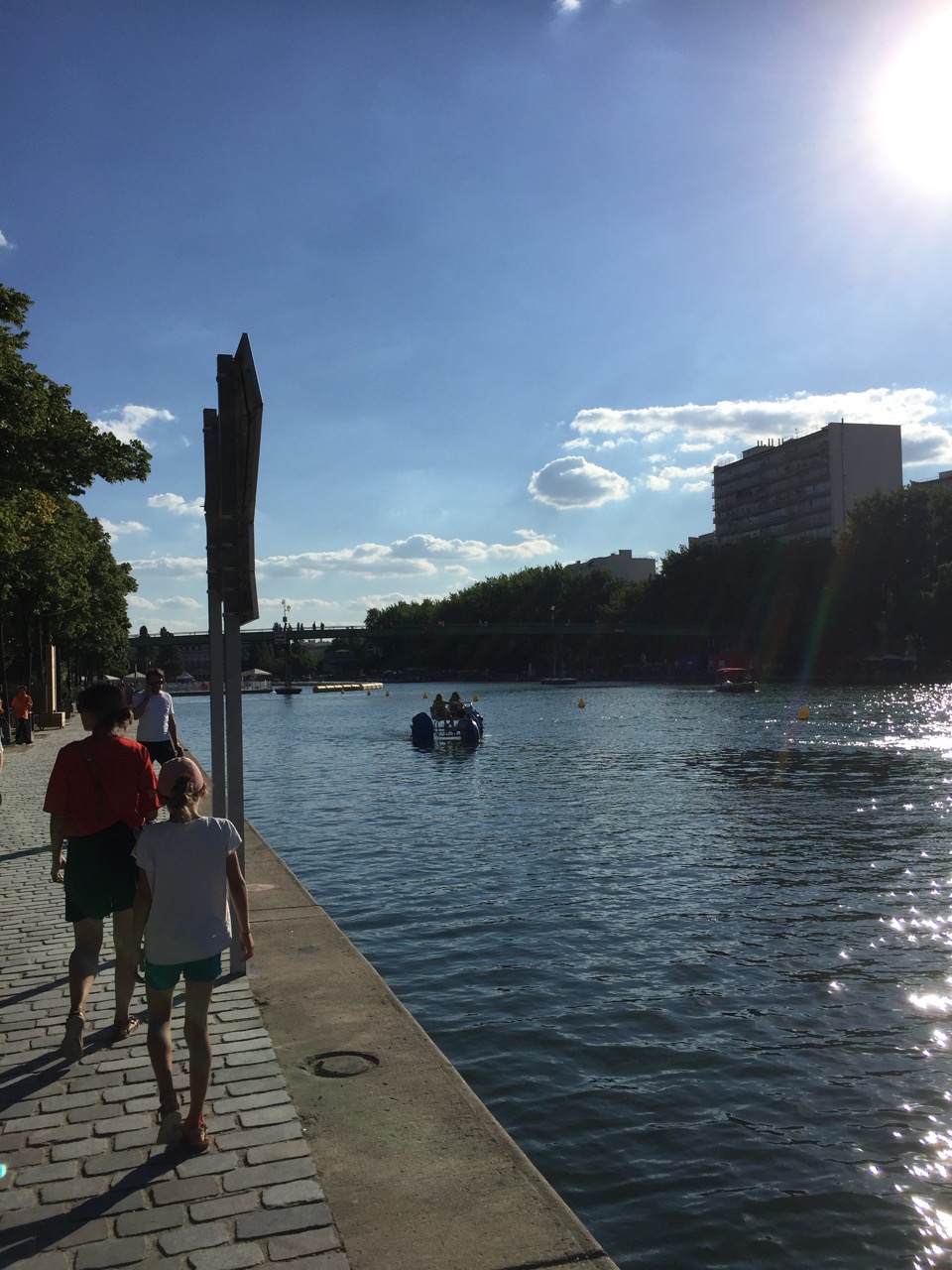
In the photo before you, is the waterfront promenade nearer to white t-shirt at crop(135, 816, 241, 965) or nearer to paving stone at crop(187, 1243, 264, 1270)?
paving stone at crop(187, 1243, 264, 1270)

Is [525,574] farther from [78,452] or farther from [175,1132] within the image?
[175,1132]

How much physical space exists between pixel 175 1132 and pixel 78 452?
17.2 m

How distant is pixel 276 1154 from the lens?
4.41m

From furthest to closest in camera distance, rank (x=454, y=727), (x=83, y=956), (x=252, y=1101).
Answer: (x=454, y=727) < (x=83, y=956) < (x=252, y=1101)

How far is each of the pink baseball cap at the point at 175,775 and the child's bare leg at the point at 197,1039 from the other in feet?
2.66

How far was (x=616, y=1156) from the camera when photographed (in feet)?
19.0

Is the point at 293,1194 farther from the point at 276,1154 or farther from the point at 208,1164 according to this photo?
the point at 208,1164

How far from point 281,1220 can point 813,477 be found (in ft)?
474

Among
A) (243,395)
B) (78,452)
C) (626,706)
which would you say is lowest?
(626,706)

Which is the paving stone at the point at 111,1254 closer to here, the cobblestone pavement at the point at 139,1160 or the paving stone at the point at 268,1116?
the cobblestone pavement at the point at 139,1160

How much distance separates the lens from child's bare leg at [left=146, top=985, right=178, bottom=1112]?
461 centimetres

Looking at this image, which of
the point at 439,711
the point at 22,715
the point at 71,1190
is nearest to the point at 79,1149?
the point at 71,1190

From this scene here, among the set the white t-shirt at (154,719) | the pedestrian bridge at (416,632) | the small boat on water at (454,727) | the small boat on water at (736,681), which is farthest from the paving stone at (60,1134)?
the pedestrian bridge at (416,632)

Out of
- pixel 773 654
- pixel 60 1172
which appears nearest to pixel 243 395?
pixel 60 1172
